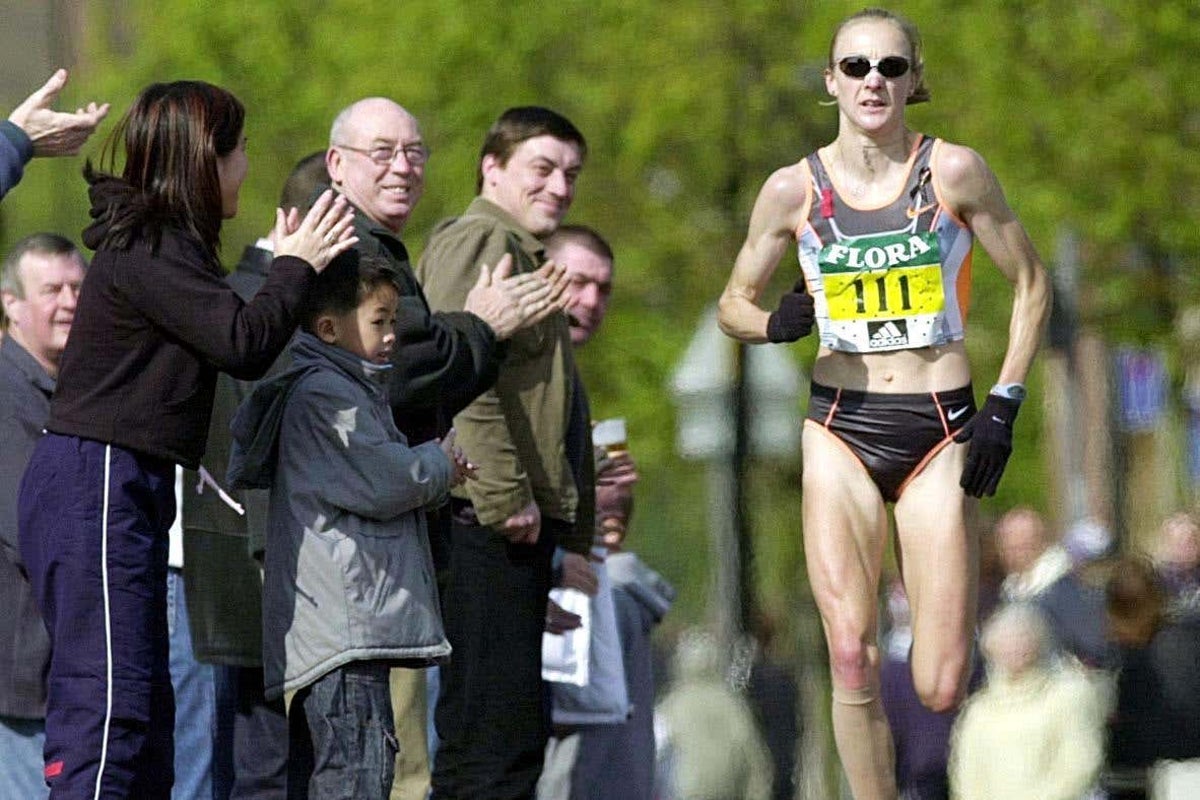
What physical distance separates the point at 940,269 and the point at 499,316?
1402mm

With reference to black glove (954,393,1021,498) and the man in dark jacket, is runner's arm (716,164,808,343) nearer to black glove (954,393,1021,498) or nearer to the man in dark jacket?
black glove (954,393,1021,498)

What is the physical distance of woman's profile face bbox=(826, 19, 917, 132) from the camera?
28.1 ft

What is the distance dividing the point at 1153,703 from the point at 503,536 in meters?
4.42

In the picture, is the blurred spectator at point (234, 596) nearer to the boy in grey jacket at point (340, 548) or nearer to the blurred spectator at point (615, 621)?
the boy in grey jacket at point (340, 548)

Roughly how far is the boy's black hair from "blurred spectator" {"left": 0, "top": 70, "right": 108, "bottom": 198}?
77cm

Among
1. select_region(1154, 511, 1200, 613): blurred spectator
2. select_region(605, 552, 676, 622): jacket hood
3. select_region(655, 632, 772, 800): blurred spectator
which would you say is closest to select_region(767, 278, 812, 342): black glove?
select_region(605, 552, 676, 622): jacket hood

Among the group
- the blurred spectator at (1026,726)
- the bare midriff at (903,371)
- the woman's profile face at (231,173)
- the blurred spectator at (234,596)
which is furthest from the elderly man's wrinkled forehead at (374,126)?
the blurred spectator at (1026,726)

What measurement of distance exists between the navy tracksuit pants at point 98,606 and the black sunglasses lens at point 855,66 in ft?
8.67

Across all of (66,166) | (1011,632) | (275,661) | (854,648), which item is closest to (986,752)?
(1011,632)

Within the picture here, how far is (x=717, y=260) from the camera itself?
20.0m

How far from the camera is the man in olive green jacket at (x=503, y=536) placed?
29.2ft

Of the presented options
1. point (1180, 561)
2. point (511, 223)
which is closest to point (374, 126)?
point (511, 223)

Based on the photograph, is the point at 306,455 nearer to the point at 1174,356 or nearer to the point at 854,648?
the point at 854,648

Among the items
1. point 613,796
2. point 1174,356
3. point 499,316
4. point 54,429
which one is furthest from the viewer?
point 1174,356
